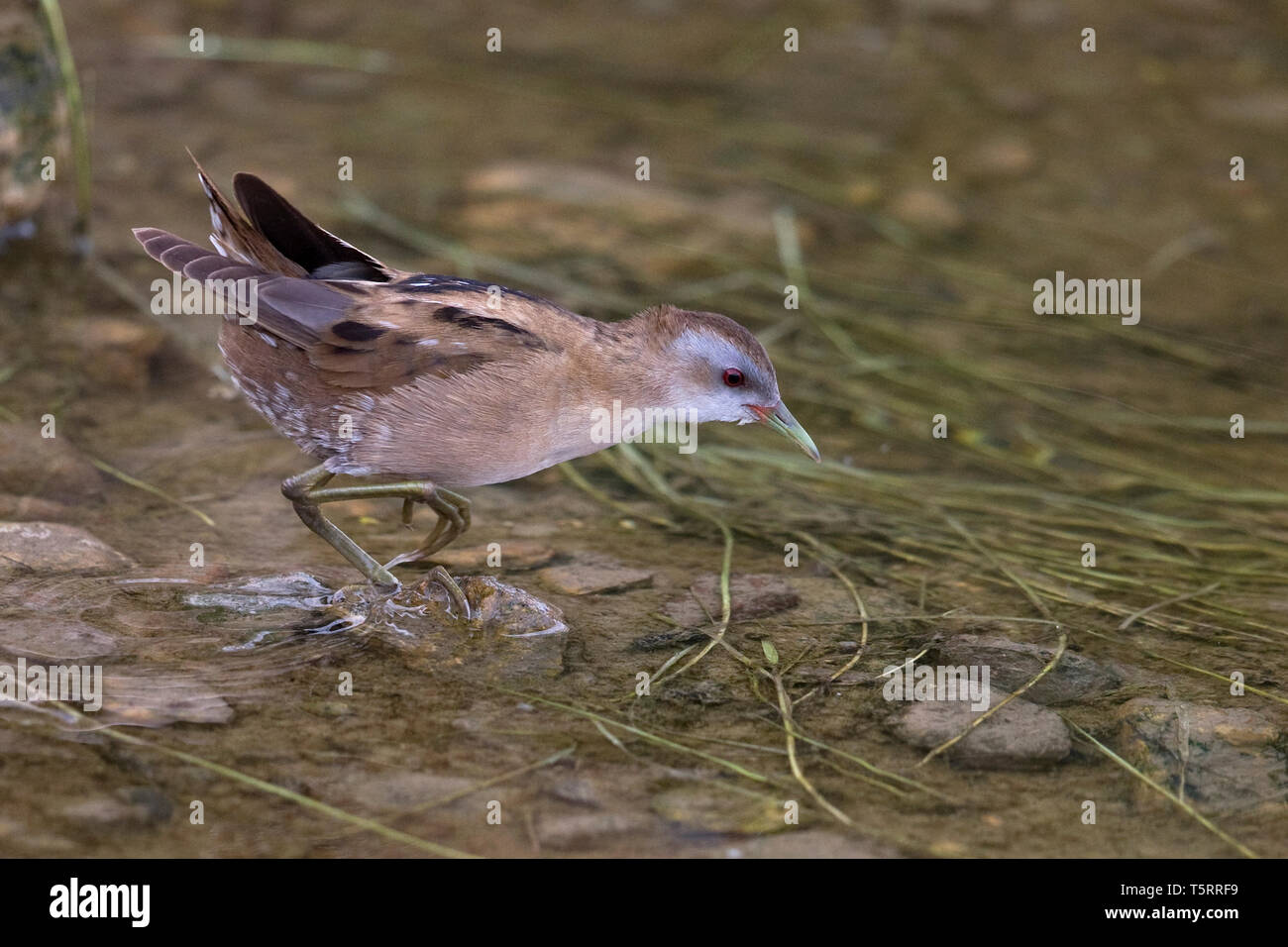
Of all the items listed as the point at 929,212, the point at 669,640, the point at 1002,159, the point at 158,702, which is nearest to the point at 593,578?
the point at 669,640

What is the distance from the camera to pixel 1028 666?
14.5 ft

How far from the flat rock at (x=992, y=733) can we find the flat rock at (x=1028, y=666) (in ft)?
0.42

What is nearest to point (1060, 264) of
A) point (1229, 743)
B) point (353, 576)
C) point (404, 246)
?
point (404, 246)

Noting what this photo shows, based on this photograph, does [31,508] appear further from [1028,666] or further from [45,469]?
[1028,666]

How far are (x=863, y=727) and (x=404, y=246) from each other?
400cm

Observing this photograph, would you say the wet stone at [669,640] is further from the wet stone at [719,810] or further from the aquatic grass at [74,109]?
the aquatic grass at [74,109]

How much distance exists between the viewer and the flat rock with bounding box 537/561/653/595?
4.77 m

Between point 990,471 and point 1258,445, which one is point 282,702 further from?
point 1258,445

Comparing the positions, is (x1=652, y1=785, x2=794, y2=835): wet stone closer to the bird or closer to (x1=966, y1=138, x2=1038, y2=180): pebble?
the bird

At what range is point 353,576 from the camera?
15.4 feet

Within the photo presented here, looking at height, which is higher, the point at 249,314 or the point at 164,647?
the point at 249,314

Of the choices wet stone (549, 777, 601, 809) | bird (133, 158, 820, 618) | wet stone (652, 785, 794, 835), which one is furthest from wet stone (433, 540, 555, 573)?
wet stone (652, 785, 794, 835)

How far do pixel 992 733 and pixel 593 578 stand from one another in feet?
4.76

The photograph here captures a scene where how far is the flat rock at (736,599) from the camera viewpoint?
467cm
